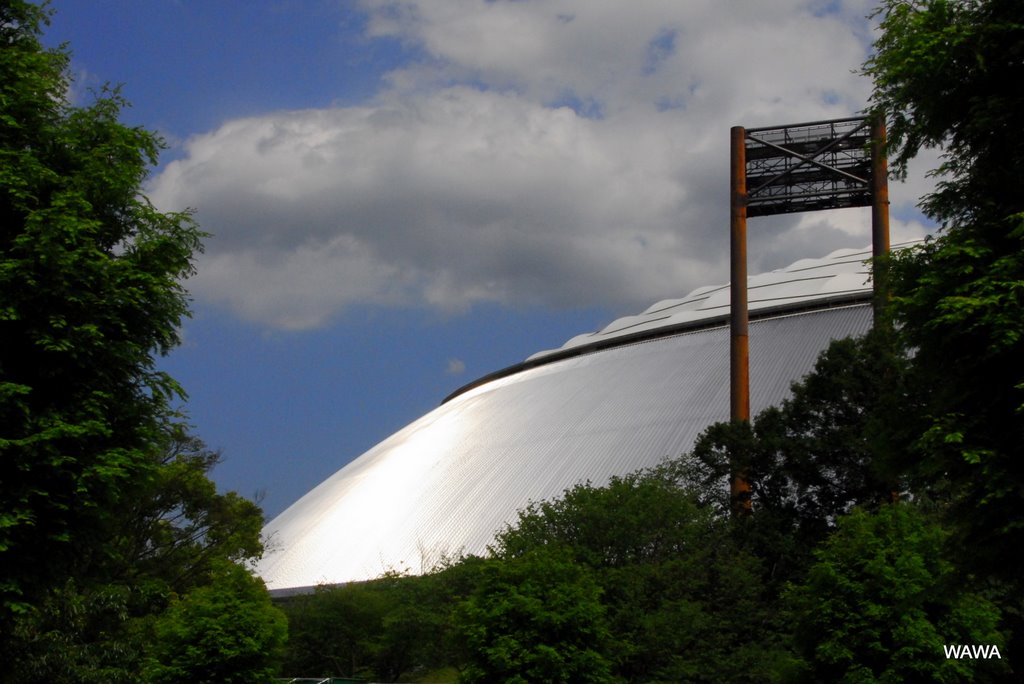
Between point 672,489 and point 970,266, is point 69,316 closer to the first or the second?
point 970,266

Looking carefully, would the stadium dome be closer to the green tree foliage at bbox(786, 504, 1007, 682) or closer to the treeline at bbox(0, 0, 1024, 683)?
the treeline at bbox(0, 0, 1024, 683)

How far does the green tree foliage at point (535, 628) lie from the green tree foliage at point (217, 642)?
5745mm

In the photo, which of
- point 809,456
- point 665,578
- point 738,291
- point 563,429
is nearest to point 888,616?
point 665,578

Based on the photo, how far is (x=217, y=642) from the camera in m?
26.8

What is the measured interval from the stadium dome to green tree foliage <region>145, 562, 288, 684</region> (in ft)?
36.1

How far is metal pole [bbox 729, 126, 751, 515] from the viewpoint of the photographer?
119ft

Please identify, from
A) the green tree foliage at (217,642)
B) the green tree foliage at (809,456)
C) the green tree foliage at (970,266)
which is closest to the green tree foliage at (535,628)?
the green tree foliage at (217,642)

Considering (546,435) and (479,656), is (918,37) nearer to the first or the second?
(479,656)

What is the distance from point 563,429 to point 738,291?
8.90 meters

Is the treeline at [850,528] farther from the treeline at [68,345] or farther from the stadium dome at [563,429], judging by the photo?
the treeline at [68,345]

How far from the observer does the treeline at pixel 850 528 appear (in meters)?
13.6

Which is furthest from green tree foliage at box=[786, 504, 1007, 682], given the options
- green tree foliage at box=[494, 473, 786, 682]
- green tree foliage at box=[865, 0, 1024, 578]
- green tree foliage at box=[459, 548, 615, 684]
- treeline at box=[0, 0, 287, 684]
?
treeline at box=[0, 0, 287, 684]

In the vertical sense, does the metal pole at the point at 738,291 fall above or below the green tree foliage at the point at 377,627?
above

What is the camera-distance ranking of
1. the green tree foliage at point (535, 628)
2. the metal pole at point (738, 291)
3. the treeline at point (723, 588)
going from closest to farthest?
1. the treeline at point (723, 588)
2. the green tree foliage at point (535, 628)
3. the metal pole at point (738, 291)
